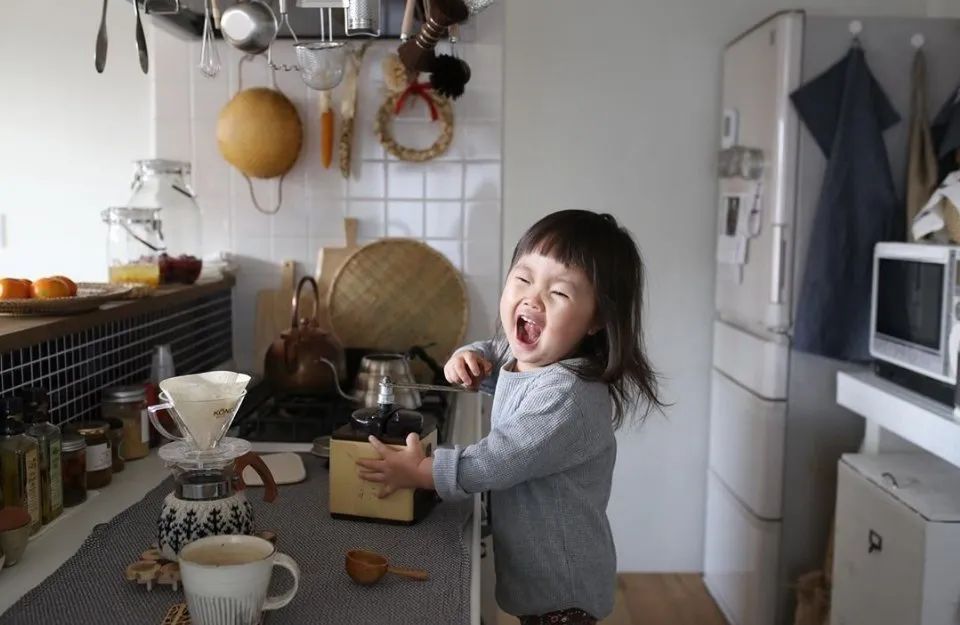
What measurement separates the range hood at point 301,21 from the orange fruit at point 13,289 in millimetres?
823

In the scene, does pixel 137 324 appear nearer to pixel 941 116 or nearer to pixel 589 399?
pixel 589 399

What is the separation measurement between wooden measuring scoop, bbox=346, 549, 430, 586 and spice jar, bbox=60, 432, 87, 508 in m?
0.52

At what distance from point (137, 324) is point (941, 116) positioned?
192cm

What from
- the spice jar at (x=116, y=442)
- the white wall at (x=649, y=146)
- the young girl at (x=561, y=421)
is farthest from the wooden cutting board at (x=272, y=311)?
the young girl at (x=561, y=421)

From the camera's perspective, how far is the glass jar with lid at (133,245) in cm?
197

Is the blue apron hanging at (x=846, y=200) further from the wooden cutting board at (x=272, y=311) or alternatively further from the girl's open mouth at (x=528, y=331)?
the wooden cutting board at (x=272, y=311)

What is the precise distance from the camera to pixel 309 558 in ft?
3.81

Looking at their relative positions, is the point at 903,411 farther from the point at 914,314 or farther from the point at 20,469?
the point at 20,469

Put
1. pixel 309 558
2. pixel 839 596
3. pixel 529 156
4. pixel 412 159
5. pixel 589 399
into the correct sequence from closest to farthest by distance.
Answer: pixel 309 558, pixel 589 399, pixel 839 596, pixel 412 159, pixel 529 156

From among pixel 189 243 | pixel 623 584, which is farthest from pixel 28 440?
pixel 623 584

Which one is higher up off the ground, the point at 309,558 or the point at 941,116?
the point at 941,116

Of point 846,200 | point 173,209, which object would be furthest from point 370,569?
point 846,200

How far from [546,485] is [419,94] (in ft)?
4.61

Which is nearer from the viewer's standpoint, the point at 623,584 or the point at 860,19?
the point at 860,19
